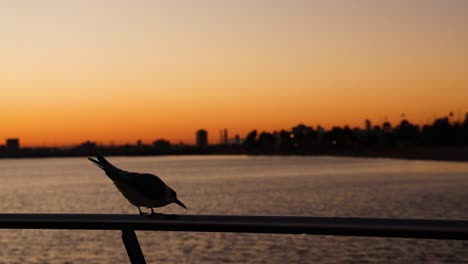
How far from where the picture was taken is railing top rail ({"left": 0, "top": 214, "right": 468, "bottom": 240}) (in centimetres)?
343

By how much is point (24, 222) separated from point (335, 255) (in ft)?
98.5

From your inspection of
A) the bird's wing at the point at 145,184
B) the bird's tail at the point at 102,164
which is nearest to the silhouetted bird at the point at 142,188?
the bird's wing at the point at 145,184

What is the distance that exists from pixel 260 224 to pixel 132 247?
773mm

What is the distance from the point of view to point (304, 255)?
33.4 meters

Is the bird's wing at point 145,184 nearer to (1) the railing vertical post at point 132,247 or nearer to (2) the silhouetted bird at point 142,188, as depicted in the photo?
(2) the silhouetted bird at point 142,188

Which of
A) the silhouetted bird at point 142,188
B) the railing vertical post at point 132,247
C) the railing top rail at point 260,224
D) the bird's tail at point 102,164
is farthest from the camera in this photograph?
the silhouetted bird at point 142,188

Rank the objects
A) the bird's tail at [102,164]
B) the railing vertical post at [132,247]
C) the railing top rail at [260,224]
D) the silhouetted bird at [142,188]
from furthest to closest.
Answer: the silhouetted bird at [142,188] < the bird's tail at [102,164] < the railing vertical post at [132,247] < the railing top rail at [260,224]

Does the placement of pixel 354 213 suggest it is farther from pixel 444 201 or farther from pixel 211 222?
pixel 211 222

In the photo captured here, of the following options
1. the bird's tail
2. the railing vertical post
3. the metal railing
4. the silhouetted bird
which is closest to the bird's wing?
the silhouetted bird

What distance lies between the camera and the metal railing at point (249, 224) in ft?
11.3

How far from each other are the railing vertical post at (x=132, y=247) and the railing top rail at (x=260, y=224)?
4 centimetres

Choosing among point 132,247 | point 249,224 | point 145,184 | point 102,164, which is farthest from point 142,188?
point 249,224

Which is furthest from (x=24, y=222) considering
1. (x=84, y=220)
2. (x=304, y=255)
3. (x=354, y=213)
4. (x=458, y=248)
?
(x=354, y=213)

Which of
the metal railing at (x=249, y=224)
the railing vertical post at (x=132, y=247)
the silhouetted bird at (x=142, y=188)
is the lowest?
the railing vertical post at (x=132, y=247)
